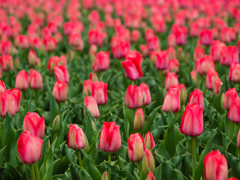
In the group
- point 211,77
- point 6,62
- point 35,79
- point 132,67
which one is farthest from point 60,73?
point 211,77

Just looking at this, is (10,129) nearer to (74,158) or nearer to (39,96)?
(74,158)

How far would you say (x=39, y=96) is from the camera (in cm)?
295

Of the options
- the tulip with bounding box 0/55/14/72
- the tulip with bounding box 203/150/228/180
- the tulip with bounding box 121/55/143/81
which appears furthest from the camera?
the tulip with bounding box 0/55/14/72

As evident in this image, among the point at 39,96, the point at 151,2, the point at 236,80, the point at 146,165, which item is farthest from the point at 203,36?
the point at 151,2

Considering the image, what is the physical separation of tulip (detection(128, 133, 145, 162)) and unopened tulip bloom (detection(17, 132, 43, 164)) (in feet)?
1.53

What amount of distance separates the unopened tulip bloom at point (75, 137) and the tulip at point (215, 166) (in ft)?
2.39

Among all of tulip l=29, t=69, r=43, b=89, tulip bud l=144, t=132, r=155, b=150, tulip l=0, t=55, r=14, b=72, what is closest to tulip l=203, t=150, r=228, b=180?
tulip bud l=144, t=132, r=155, b=150

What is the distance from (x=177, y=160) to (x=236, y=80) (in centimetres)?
108

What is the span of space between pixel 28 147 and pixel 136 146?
540 mm

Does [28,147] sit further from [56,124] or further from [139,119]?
[139,119]

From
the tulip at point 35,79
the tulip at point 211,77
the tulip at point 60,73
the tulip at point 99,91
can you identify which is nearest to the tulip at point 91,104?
the tulip at point 99,91

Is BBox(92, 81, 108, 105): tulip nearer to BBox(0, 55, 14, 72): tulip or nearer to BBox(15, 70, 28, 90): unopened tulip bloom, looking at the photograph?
BBox(15, 70, 28, 90): unopened tulip bloom

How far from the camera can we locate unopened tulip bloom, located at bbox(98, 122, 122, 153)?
5.13 feet

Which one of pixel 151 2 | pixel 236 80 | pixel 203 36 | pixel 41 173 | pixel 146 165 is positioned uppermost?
pixel 151 2
